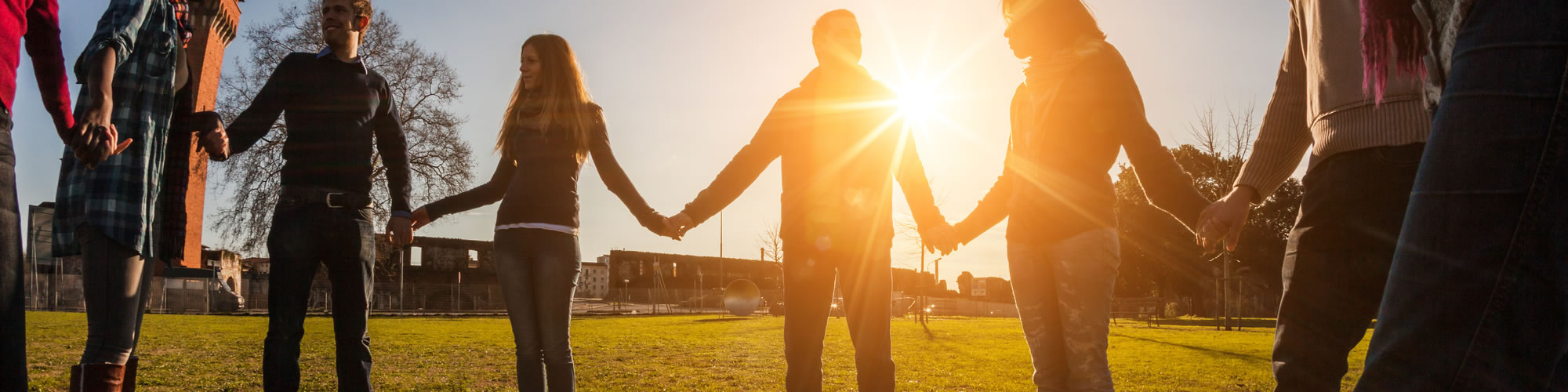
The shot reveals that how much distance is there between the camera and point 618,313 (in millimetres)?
40781

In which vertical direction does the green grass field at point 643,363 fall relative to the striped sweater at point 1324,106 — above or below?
below

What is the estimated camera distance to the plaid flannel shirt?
3.29 meters

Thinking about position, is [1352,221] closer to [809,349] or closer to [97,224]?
[809,349]

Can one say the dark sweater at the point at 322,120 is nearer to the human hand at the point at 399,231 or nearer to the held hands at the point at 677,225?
the human hand at the point at 399,231

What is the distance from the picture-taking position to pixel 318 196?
12.7ft

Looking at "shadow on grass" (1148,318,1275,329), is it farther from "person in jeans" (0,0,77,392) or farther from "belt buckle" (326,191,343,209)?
"person in jeans" (0,0,77,392)

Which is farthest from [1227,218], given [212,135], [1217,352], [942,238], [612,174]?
[1217,352]

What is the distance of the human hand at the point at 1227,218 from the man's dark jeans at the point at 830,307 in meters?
1.37

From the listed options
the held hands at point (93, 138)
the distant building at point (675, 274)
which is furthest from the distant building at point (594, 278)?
the held hands at point (93, 138)

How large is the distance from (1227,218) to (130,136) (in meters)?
4.27

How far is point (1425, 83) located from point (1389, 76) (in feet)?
3.62

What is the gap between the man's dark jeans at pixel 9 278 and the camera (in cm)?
183

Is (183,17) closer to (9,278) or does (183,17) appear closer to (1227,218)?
(9,278)

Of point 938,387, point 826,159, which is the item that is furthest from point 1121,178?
point 826,159
